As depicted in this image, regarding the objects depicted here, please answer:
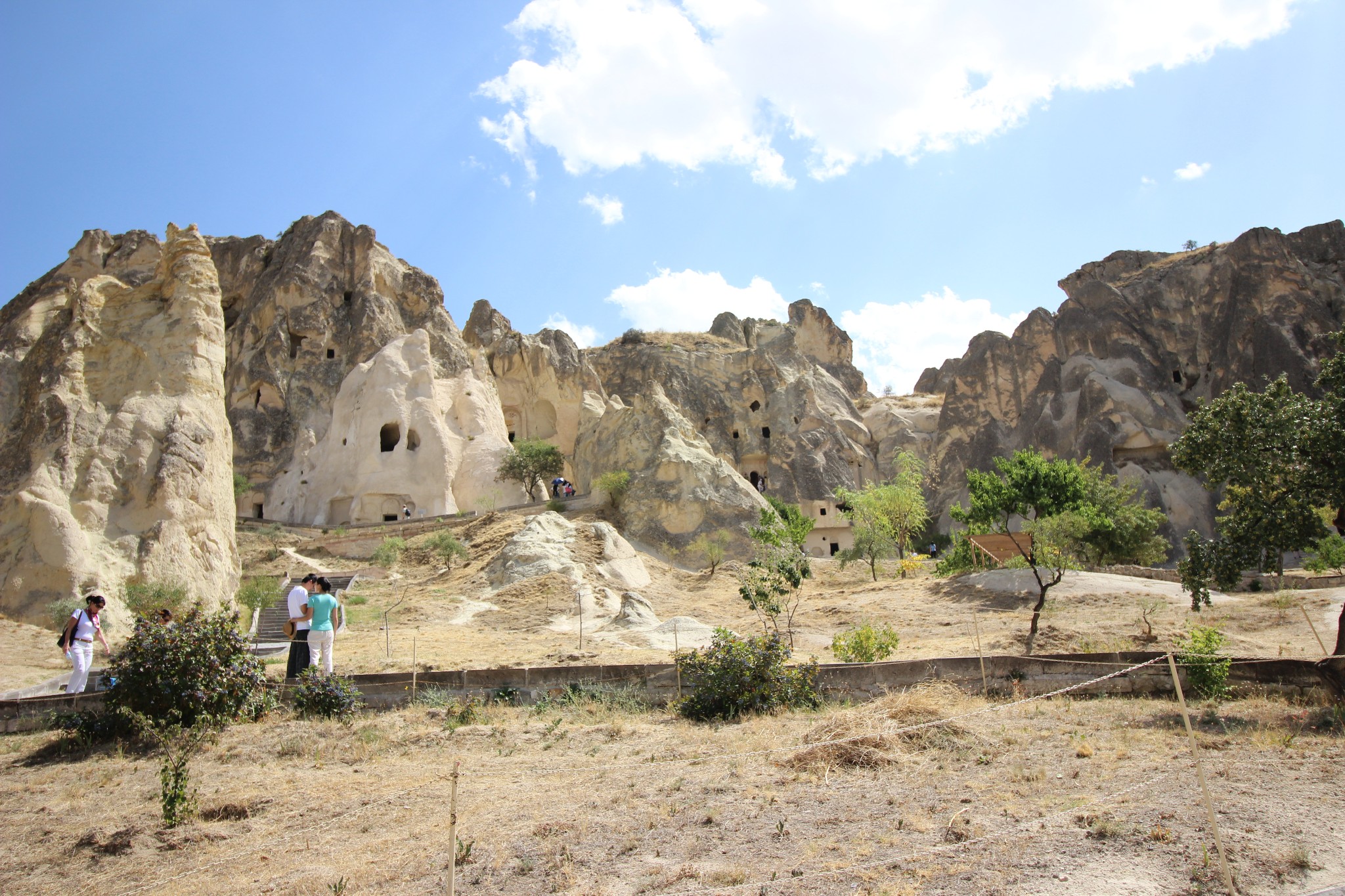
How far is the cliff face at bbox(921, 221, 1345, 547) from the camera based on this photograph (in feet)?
129

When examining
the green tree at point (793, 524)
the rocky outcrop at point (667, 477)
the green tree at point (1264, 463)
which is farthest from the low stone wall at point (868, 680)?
the rocky outcrop at point (667, 477)

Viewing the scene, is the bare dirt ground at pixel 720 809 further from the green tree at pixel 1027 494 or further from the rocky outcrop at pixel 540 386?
the rocky outcrop at pixel 540 386

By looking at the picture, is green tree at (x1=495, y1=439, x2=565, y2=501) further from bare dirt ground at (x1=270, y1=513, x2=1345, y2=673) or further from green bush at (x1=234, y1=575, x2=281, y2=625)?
green bush at (x1=234, y1=575, x2=281, y2=625)

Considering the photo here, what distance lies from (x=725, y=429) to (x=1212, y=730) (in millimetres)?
44820

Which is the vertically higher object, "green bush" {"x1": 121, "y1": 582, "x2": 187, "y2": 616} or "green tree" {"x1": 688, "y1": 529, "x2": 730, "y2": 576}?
"green tree" {"x1": 688, "y1": 529, "x2": 730, "y2": 576}

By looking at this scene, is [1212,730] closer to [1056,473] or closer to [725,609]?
[725,609]

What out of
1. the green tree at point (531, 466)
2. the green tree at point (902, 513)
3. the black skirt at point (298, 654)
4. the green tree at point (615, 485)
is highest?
the green tree at point (531, 466)

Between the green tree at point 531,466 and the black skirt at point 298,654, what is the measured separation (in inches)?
1028

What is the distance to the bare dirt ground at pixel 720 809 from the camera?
15.5 ft

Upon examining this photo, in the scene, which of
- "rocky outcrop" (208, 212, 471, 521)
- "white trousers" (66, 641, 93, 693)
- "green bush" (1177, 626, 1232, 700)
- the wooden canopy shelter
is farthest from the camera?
"rocky outcrop" (208, 212, 471, 521)

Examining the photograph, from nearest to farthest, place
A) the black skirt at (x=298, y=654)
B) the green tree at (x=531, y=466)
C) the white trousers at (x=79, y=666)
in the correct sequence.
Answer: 1. the white trousers at (x=79, y=666)
2. the black skirt at (x=298, y=654)
3. the green tree at (x=531, y=466)

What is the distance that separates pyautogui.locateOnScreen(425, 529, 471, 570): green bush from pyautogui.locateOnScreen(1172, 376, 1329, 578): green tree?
1965 centimetres

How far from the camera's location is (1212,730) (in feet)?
24.3

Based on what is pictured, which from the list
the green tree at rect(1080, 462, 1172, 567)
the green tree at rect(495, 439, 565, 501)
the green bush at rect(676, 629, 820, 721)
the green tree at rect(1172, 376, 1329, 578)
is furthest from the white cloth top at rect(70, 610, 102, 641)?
the green tree at rect(1080, 462, 1172, 567)
